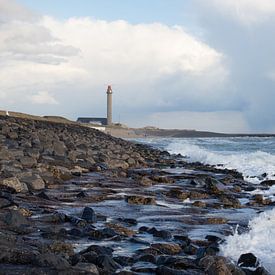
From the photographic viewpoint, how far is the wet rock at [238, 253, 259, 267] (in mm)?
5145

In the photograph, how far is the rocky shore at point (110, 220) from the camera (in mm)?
4691

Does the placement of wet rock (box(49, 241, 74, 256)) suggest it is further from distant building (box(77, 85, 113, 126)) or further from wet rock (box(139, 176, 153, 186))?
distant building (box(77, 85, 113, 126))

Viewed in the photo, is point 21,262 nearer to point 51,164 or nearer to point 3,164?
point 3,164

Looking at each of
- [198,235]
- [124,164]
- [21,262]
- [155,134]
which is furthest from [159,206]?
[155,134]

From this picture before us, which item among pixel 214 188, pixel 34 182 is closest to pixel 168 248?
pixel 34 182

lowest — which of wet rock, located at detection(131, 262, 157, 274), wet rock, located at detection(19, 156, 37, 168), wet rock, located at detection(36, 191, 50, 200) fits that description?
wet rock, located at detection(131, 262, 157, 274)

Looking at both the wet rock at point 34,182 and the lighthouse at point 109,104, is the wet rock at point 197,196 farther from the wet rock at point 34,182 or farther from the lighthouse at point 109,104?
the lighthouse at point 109,104

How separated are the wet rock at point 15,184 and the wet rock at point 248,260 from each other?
4.65 m

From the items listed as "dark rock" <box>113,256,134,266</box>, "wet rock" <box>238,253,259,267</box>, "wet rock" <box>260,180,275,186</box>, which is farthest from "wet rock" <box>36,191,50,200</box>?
"wet rock" <box>260,180,275,186</box>

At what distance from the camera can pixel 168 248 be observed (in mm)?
5668

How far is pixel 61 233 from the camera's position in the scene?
5.96m

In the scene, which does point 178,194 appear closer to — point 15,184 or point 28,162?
point 15,184

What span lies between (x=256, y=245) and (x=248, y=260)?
2.43 feet

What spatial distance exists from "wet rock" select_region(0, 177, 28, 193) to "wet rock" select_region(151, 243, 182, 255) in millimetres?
3704
